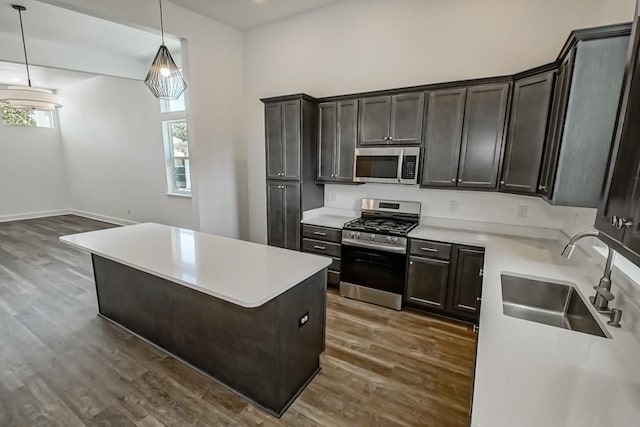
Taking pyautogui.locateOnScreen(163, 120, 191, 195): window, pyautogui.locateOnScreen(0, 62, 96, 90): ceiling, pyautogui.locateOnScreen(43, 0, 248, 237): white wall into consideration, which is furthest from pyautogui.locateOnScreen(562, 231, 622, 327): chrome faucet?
pyautogui.locateOnScreen(0, 62, 96, 90): ceiling

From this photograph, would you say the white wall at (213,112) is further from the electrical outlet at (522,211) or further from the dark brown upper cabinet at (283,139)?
the electrical outlet at (522,211)

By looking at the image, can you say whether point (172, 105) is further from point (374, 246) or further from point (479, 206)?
point (479, 206)

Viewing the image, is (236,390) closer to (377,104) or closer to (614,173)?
(614,173)

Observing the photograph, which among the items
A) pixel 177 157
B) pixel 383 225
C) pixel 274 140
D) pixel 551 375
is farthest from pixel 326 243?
pixel 177 157

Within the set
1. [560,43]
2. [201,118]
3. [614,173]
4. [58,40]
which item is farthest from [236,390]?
[58,40]

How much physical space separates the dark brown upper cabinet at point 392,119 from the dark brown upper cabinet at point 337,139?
13cm

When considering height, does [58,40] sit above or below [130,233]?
above

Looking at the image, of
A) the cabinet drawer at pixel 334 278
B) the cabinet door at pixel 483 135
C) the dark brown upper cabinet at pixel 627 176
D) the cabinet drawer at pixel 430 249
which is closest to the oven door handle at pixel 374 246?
the cabinet drawer at pixel 430 249

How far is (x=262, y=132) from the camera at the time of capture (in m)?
4.49

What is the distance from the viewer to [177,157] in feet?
19.1

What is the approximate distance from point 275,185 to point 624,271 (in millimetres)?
3232

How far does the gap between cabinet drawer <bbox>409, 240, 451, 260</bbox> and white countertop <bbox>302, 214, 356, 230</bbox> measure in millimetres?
870

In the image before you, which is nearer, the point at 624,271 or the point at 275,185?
the point at 624,271

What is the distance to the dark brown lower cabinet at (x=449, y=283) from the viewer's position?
2736 mm
